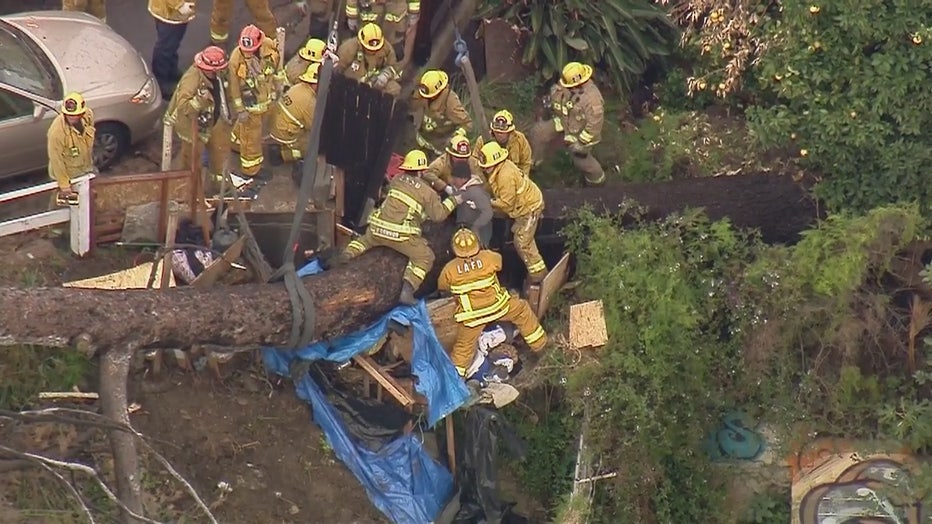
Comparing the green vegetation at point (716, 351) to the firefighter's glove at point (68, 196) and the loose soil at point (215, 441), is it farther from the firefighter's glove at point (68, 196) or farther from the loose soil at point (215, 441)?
the firefighter's glove at point (68, 196)

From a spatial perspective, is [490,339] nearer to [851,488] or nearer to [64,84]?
[851,488]

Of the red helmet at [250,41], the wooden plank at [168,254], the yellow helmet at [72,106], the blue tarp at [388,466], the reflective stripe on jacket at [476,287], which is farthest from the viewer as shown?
the blue tarp at [388,466]

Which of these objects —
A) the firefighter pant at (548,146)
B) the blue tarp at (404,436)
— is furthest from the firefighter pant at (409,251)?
the firefighter pant at (548,146)

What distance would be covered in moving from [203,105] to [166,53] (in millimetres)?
2167

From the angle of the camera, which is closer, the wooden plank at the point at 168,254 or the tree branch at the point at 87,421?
the tree branch at the point at 87,421

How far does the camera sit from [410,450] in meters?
12.4

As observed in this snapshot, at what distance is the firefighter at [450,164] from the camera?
39.3ft

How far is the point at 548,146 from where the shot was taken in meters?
13.7

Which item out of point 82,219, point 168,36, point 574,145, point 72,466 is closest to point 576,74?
point 574,145

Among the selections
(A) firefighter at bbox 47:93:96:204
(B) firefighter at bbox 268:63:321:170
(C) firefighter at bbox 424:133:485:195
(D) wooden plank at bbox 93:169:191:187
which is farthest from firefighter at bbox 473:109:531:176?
(A) firefighter at bbox 47:93:96:204

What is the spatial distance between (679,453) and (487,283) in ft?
7.17

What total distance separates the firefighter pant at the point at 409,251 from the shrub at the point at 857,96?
119 inches

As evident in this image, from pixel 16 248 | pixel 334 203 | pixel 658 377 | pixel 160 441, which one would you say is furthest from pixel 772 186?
pixel 16 248

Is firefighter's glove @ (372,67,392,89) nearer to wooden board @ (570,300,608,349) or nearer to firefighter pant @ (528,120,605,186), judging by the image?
firefighter pant @ (528,120,605,186)
